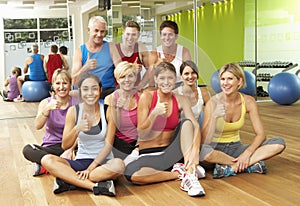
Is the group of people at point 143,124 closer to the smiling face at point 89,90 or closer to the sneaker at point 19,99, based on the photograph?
the smiling face at point 89,90

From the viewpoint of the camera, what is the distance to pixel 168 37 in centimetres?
368

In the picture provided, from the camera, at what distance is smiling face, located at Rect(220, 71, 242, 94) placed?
136 inches

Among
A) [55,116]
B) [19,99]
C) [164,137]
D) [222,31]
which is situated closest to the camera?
[164,137]

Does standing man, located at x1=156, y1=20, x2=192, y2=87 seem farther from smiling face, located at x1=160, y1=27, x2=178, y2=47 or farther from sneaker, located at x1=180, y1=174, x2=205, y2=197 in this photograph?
sneaker, located at x1=180, y1=174, x2=205, y2=197

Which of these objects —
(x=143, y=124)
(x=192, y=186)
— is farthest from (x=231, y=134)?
(x=143, y=124)

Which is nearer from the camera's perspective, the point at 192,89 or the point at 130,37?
the point at 130,37

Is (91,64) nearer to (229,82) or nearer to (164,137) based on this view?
(164,137)

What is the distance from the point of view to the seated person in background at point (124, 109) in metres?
3.11

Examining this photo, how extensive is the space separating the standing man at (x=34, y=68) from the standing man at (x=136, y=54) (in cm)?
409

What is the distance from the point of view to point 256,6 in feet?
30.7

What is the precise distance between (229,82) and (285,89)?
16.3 feet

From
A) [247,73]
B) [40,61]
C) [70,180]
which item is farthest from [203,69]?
[247,73]

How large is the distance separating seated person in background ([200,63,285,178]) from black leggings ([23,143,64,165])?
48.6 inches

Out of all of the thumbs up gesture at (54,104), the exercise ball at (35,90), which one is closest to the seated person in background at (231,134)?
the thumbs up gesture at (54,104)
